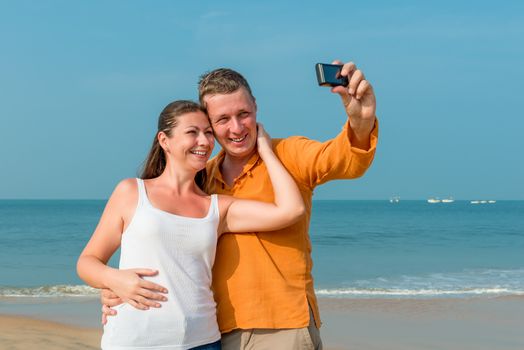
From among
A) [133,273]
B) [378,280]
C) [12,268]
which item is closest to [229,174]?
[133,273]

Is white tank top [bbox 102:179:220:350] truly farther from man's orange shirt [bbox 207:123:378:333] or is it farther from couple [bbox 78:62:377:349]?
man's orange shirt [bbox 207:123:378:333]

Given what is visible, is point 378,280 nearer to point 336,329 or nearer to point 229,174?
point 336,329

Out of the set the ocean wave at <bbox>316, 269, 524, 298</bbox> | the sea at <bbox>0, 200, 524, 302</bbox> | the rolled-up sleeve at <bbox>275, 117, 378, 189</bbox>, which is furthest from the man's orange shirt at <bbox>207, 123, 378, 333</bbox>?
the ocean wave at <bbox>316, 269, 524, 298</bbox>

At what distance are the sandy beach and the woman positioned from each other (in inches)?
208

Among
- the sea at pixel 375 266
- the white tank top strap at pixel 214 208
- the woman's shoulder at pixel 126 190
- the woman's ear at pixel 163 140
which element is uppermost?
the woman's ear at pixel 163 140

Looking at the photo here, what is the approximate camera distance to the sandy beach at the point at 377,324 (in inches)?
322

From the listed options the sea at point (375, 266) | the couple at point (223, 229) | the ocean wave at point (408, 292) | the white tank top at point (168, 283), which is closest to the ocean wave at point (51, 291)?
the sea at point (375, 266)

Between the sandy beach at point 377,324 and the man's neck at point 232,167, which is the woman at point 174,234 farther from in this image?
the sandy beach at point 377,324

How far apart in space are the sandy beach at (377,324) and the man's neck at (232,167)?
16.8 feet

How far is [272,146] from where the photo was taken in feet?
10.6

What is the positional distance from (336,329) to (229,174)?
620cm

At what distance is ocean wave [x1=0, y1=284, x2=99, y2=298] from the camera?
12469 millimetres

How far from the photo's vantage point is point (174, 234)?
2818 millimetres

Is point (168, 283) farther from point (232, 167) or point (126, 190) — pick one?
point (232, 167)
